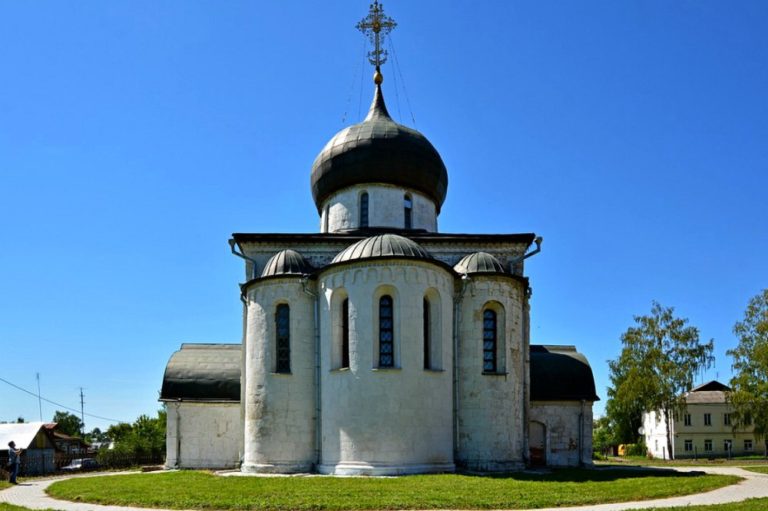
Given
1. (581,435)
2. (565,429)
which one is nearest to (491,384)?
(565,429)

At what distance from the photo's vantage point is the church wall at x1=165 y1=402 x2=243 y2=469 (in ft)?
81.1

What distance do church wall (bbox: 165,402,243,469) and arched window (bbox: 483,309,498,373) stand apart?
366 inches

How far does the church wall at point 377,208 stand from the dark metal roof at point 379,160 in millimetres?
263

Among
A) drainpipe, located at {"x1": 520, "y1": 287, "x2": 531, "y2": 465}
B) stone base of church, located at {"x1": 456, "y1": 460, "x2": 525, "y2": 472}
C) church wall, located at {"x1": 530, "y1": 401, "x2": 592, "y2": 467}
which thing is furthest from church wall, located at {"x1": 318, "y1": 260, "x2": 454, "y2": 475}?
church wall, located at {"x1": 530, "y1": 401, "x2": 592, "y2": 467}

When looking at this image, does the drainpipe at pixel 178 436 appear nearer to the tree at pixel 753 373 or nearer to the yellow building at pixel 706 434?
the tree at pixel 753 373

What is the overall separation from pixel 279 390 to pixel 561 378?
35.0 ft

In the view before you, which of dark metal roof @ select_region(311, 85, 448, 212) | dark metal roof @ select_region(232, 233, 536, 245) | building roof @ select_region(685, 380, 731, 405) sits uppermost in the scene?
dark metal roof @ select_region(311, 85, 448, 212)

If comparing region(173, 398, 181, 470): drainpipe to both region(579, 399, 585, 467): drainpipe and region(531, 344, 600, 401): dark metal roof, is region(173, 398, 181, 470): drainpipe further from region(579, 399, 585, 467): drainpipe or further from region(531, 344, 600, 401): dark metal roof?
region(579, 399, 585, 467): drainpipe

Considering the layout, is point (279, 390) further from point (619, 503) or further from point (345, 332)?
point (619, 503)

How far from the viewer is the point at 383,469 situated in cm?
1927

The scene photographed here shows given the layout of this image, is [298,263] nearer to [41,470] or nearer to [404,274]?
[404,274]

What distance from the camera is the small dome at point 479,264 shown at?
72.8ft

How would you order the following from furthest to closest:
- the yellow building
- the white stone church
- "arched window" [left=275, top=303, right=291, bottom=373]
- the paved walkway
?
the yellow building → "arched window" [left=275, top=303, right=291, bottom=373] → the white stone church → the paved walkway

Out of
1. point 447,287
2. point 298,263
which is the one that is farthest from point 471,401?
point 298,263
